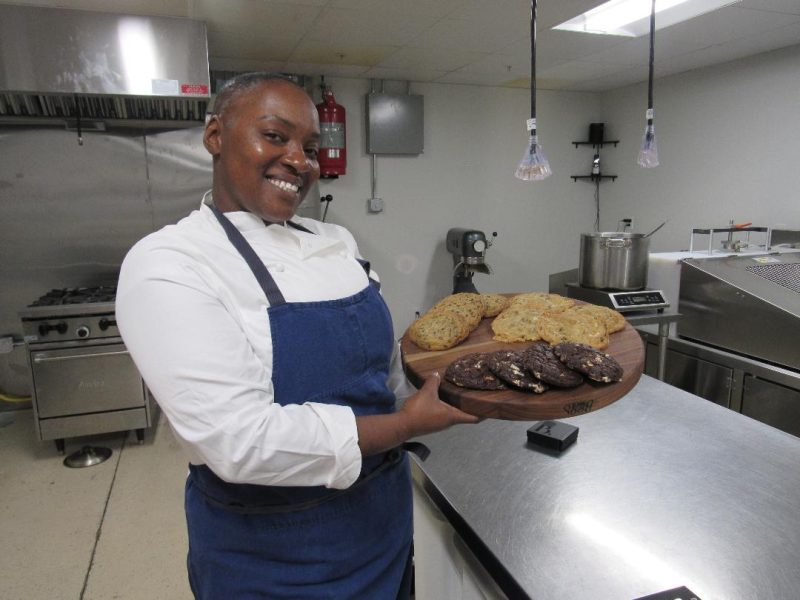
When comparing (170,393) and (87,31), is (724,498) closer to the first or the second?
(170,393)

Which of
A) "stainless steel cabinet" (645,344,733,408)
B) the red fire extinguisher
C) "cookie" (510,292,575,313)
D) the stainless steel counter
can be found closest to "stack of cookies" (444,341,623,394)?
the stainless steel counter

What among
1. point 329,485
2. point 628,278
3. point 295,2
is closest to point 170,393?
point 329,485

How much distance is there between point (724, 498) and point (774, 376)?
1.51 meters

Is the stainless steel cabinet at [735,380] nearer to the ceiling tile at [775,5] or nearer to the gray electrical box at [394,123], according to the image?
the ceiling tile at [775,5]

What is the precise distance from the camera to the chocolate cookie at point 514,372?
987mm

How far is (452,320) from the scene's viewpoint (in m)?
1.31

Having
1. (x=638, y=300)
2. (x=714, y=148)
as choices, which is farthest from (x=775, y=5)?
(x=638, y=300)

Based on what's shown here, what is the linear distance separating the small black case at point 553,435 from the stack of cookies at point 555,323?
0.75 ft

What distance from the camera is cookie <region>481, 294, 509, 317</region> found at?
1.52 m

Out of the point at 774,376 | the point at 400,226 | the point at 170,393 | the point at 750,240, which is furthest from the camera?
the point at 400,226

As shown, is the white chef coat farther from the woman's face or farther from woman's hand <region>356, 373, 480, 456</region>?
the woman's face

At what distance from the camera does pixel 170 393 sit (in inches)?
27.2

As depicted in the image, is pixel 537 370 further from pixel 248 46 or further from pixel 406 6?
pixel 248 46

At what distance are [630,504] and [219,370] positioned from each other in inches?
33.0
